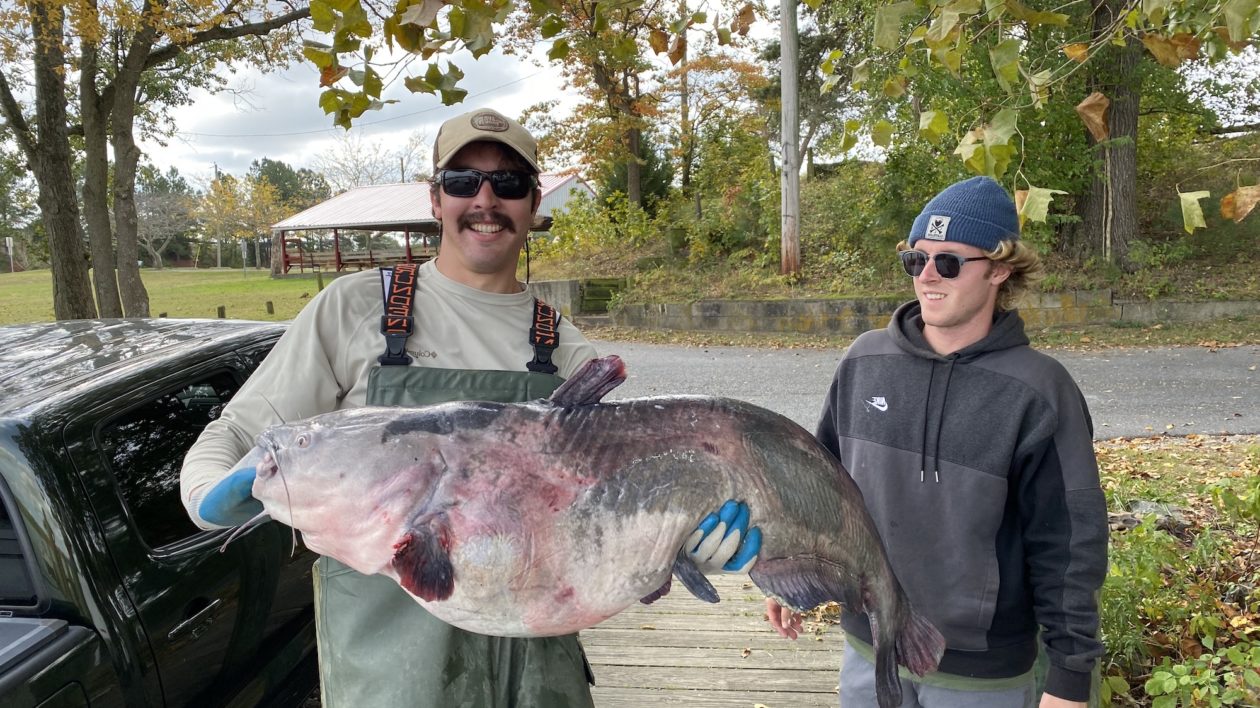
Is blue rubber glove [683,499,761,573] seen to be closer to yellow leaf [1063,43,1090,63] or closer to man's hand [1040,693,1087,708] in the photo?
man's hand [1040,693,1087,708]

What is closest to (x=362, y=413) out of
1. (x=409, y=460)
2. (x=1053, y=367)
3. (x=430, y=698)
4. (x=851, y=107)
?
(x=409, y=460)

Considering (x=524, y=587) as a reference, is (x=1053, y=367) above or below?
above

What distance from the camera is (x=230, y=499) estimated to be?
151cm

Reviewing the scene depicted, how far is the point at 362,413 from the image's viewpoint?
5.19 feet

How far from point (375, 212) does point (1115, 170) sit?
83.2 ft

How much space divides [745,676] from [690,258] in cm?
1396

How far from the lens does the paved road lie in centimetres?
728

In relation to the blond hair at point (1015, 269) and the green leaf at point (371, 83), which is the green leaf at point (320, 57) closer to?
the green leaf at point (371, 83)

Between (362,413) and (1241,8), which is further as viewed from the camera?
(1241,8)

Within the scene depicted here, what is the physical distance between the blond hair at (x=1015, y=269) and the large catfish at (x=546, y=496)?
0.89 m

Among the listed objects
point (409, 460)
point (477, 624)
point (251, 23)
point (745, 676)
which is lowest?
point (745, 676)

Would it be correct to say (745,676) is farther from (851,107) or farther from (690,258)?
(851,107)

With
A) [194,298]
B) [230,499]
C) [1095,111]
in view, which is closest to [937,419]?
[1095,111]

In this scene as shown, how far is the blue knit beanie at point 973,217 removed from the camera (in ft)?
6.97
